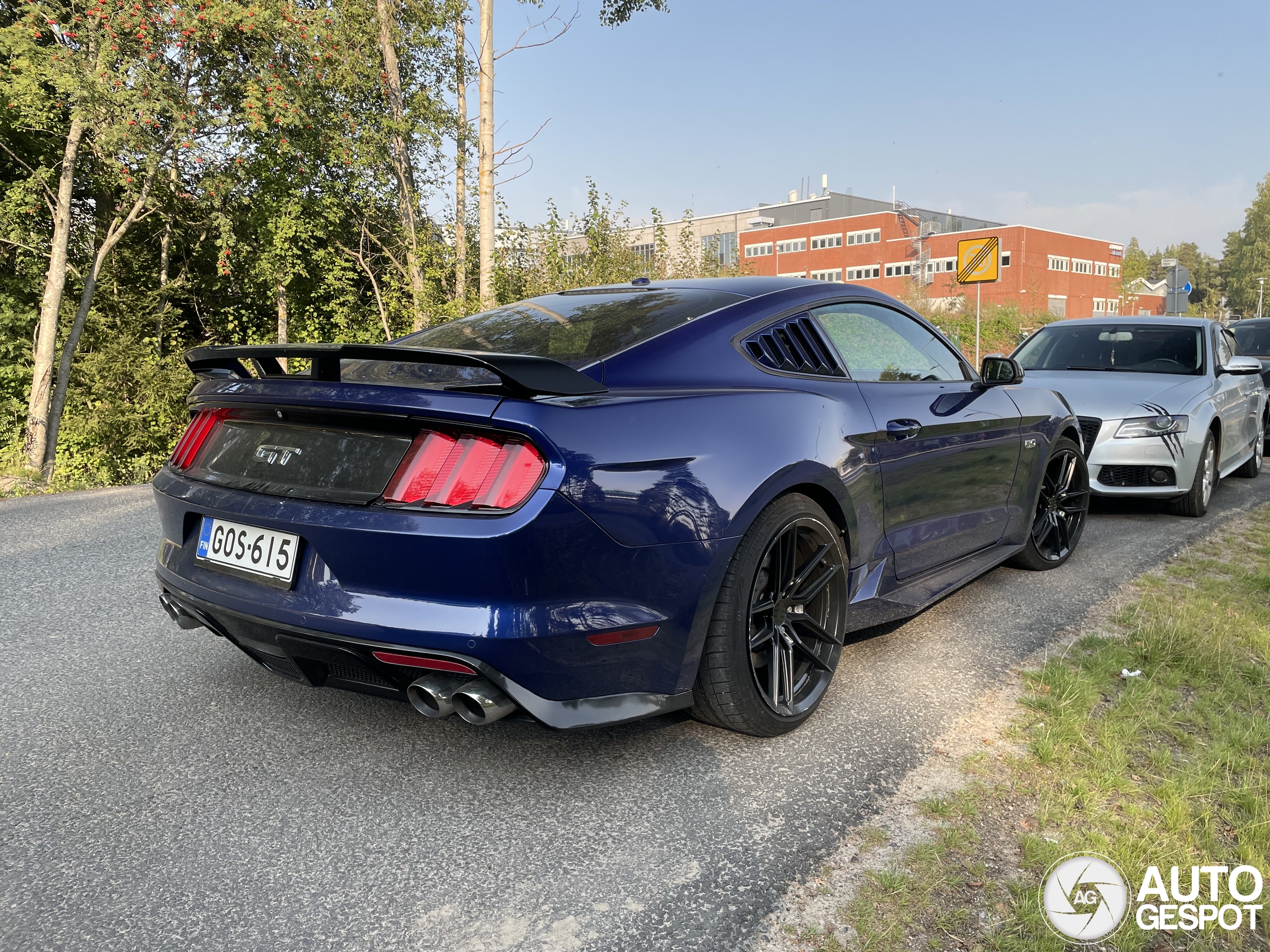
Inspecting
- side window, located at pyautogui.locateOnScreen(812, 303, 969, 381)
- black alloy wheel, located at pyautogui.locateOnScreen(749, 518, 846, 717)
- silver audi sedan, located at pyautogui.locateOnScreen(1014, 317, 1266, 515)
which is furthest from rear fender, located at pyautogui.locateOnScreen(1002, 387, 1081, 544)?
black alloy wheel, located at pyautogui.locateOnScreen(749, 518, 846, 717)

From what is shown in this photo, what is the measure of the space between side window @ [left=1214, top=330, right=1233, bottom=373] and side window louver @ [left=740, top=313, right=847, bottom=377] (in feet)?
18.3

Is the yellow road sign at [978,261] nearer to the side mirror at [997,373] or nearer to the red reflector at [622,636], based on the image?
the side mirror at [997,373]

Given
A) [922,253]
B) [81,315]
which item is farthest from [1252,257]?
[81,315]

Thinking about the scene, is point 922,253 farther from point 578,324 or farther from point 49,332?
point 578,324

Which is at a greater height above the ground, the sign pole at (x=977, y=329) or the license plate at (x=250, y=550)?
the sign pole at (x=977, y=329)

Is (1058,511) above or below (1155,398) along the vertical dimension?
below

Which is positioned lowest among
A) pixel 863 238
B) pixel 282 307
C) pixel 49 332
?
pixel 49 332

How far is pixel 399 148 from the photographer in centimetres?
1523

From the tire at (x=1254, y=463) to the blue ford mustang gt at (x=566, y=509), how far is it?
279 inches

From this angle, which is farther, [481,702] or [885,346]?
[885,346]

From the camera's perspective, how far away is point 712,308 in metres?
2.93

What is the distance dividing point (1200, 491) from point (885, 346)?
4293 mm

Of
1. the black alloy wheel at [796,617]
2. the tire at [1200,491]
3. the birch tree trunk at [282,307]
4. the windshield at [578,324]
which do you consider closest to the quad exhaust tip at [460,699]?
the black alloy wheel at [796,617]

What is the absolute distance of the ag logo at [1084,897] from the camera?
1.84 meters
